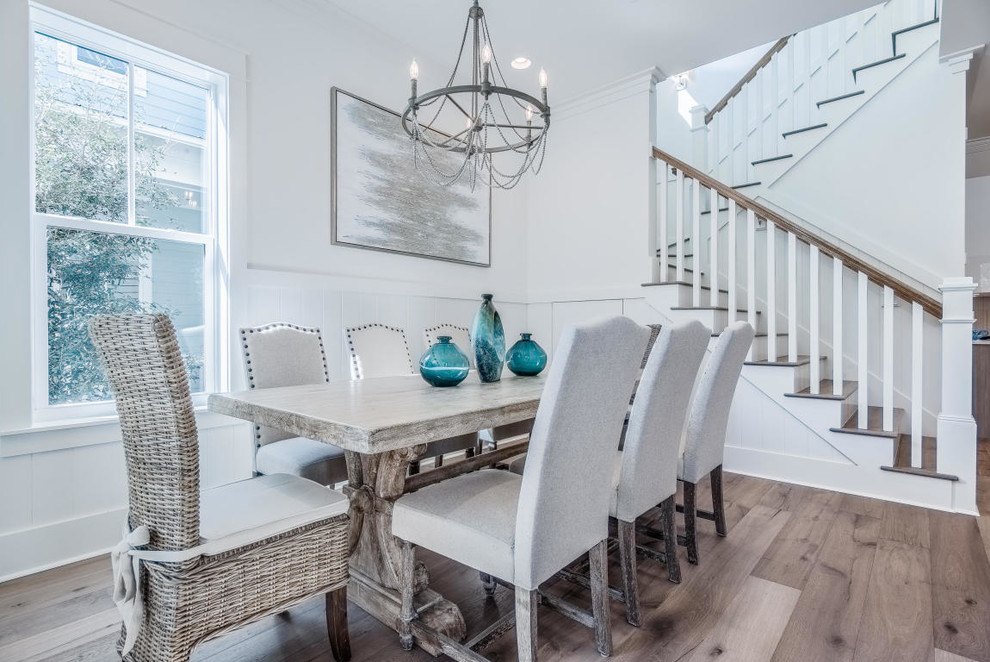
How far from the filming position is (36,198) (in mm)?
1999

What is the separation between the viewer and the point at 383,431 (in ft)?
3.64

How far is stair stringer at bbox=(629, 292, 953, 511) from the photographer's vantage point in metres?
2.69

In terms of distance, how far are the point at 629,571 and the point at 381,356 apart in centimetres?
167

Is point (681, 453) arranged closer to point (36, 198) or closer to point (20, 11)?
point (36, 198)

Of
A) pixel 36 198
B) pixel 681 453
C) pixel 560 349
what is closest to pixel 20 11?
pixel 36 198

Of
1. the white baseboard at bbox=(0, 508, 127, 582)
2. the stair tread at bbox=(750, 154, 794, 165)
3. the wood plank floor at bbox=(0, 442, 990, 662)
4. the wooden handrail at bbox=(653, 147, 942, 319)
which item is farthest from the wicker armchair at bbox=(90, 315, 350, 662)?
the stair tread at bbox=(750, 154, 794, 165)

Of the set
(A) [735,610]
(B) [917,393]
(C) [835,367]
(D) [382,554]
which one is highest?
(C) [835,367]

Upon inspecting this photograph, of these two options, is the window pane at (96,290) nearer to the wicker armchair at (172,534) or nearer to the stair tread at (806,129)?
the wicker armchair at (172,534)

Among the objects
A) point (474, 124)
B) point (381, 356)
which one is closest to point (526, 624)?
point (474, 124)

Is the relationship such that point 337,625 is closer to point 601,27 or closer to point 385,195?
point 385,195

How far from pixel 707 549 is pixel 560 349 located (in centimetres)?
154

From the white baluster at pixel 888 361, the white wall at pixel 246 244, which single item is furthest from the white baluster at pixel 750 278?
the white wall at pixel 246 244

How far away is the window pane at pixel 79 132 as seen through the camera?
80.0 inches

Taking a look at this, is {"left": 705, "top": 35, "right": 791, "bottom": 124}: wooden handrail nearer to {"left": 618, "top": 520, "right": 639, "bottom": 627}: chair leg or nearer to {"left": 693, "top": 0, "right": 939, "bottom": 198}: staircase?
{"left": 693, "top": 0, "right": 939, "bottom": 198}: staircase
